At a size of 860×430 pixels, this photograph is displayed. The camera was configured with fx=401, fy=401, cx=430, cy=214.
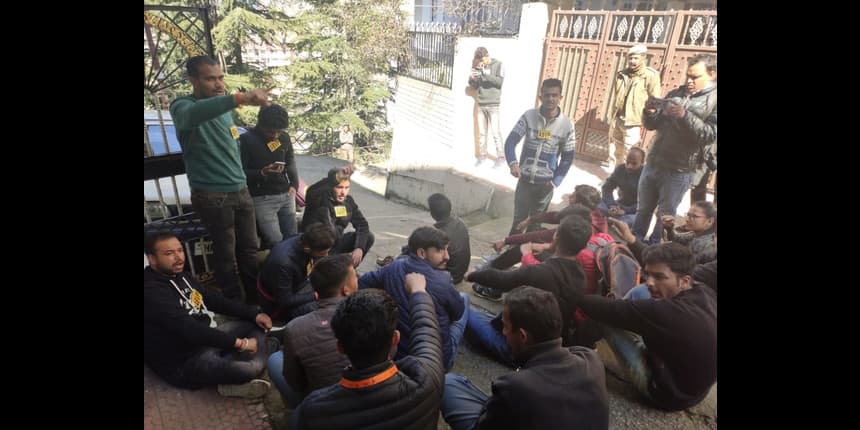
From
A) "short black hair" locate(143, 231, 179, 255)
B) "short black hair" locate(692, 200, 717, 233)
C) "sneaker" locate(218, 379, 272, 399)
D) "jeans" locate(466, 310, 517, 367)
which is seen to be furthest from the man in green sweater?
"short black hair" locate(692, 200, 717, 233)

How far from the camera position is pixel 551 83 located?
104 inches

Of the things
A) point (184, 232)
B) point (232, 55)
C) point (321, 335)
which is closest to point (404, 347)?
point (321, 335)

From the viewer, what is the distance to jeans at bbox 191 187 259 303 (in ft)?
7.97

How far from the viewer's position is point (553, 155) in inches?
110

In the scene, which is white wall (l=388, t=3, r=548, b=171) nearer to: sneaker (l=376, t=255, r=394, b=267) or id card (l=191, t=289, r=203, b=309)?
sneaker (l=376, t=255, r=394, b=267)

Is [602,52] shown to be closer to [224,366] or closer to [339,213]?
[339,213]

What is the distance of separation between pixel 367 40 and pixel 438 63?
20.3 inches

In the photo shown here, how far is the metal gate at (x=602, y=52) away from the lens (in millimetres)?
2283

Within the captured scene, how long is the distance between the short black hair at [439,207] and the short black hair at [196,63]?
1574 millimetres

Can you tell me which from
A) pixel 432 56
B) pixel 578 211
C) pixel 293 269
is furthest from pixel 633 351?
pixel 432 56

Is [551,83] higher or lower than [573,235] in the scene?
higher

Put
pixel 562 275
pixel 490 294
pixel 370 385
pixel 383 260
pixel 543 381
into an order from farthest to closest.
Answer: pixel 490 294 → pixel 383 260 → pixel 562 275 → pixel 543 381 → pixel 370 385

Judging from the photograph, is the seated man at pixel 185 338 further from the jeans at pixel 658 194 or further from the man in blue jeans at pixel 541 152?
the jeans at pixel 658 194

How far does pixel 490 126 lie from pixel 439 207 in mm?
→ 679
